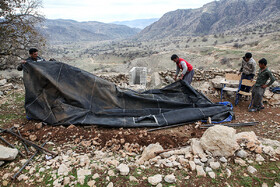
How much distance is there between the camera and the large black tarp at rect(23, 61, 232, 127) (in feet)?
14.9

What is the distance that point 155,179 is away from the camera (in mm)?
2535

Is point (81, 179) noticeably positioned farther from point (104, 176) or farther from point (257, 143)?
point (257, 143)

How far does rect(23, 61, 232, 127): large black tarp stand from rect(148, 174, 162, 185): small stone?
1.93m

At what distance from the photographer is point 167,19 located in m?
87.4

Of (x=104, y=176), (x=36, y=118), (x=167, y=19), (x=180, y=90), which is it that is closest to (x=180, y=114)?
(x=180, y=90)

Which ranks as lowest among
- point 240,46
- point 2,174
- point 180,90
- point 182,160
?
point 2,174

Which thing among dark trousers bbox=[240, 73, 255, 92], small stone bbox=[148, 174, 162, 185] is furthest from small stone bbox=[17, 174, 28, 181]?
dark trousers bbox=[240, 73, 255, 92]

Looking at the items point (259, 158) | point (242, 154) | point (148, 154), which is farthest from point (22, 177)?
point (259, 158)

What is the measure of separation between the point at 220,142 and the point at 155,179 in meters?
1.33

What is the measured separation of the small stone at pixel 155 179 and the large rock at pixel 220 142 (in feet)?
3.53

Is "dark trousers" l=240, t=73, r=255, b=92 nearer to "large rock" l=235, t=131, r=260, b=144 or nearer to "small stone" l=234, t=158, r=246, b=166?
"large rock" l=235, t=131, r=260, b=144

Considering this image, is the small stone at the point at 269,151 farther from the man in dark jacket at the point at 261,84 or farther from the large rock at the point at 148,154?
the man in dark jacket at the point at 261,84

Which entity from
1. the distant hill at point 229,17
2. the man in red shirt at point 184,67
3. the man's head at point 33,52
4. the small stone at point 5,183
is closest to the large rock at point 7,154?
the small stone at point 5,183

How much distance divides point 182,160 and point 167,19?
9380 centimetres
